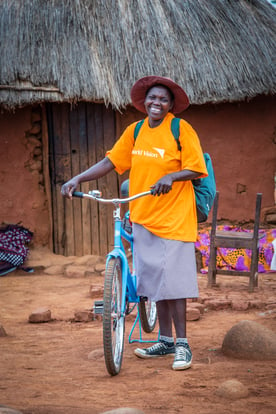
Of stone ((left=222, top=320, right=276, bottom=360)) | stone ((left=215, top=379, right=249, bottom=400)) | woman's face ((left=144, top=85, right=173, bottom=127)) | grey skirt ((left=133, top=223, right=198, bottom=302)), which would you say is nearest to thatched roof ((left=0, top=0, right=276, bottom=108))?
woman's face ((left=144, top=85, right=173, bottom=127))

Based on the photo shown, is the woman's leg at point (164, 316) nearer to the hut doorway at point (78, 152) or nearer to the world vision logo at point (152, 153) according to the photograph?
the world vision logo at point (152, 153)

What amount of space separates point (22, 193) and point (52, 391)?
5121 millimetres

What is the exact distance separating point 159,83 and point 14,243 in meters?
4.69

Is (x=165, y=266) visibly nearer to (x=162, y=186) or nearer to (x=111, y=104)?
(x=162, y=186)

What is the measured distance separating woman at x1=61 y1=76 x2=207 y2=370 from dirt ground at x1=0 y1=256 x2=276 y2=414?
288 mm

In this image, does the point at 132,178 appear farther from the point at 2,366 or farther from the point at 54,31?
the point at 54,31

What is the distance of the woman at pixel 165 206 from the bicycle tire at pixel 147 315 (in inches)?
23.4

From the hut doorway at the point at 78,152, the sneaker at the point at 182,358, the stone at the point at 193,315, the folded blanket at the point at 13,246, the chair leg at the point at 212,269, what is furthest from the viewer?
the hut doorway at the point at 78,152

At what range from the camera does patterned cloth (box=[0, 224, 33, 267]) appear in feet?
25.5

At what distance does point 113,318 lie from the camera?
12.2 ft

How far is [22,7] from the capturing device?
26.7 ft

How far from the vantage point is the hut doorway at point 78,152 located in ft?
27.0

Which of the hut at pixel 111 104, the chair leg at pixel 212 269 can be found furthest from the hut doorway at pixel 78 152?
the chair leg at pixel 212 269

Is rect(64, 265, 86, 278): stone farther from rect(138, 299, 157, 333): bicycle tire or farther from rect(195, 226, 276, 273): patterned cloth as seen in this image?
rect(138, 299, 157, 333): bicycle tire
